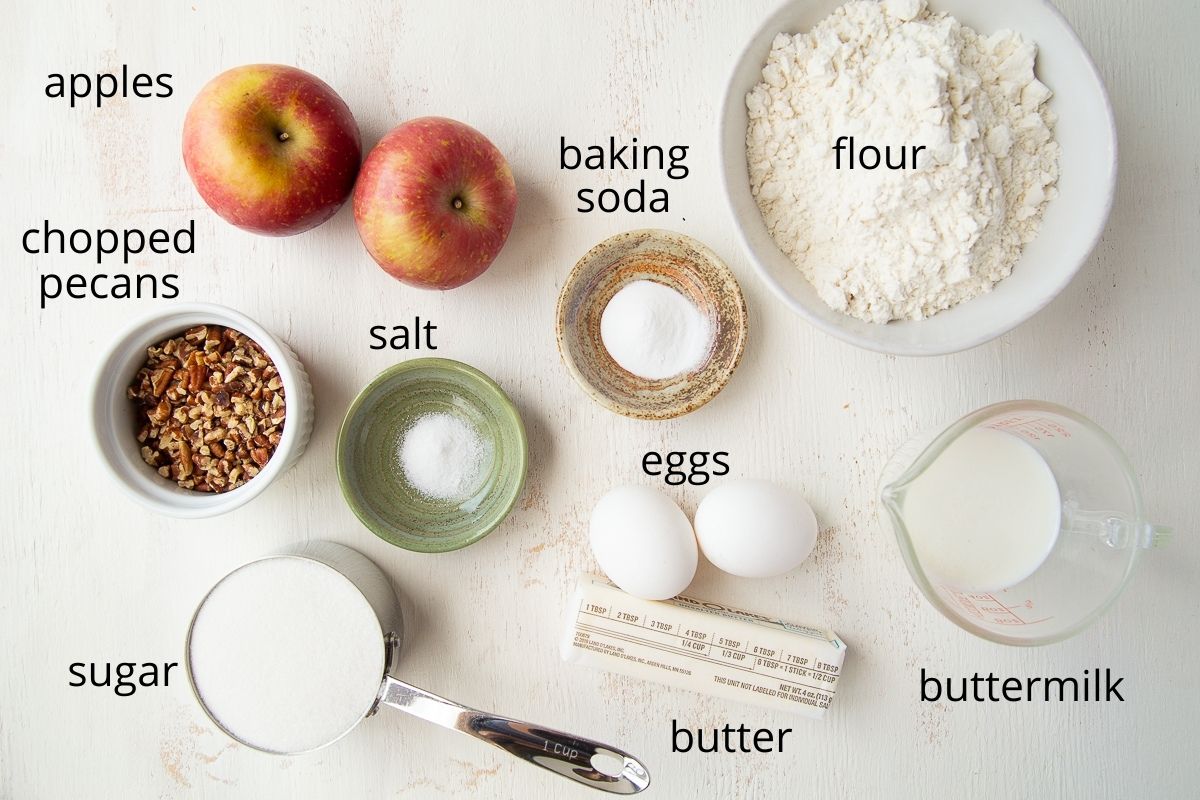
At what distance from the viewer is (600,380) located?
2.87 feet

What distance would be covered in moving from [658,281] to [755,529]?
30 centimetres

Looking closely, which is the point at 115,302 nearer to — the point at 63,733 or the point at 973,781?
the point at 63,733

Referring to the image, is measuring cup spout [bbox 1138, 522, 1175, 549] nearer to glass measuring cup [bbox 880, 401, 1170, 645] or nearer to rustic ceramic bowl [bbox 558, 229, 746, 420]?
glass measuring cup [bbox 880, 401, 1170, 645]

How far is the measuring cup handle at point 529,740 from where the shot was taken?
0.79 metres

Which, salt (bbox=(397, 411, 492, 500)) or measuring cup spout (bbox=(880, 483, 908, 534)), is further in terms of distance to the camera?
salt (bbox=(397, 411, 492, 500))

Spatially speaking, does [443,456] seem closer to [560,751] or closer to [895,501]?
[560,751]

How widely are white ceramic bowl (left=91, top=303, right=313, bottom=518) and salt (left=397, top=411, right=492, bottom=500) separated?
0.12 metres

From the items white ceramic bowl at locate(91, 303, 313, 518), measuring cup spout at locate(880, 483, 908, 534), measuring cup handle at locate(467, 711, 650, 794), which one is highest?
white ceramic bowl at locate(91, 303, 313, 518)

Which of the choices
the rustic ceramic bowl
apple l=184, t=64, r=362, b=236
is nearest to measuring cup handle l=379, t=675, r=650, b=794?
the rustic ceramic bowl

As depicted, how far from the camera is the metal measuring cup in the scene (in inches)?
30.8

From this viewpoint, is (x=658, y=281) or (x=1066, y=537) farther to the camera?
(x=658, y=281)

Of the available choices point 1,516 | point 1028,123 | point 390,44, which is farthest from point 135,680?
point 1028,123

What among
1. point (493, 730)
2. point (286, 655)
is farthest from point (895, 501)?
point (286, 655)

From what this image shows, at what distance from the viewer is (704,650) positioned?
0.84m
